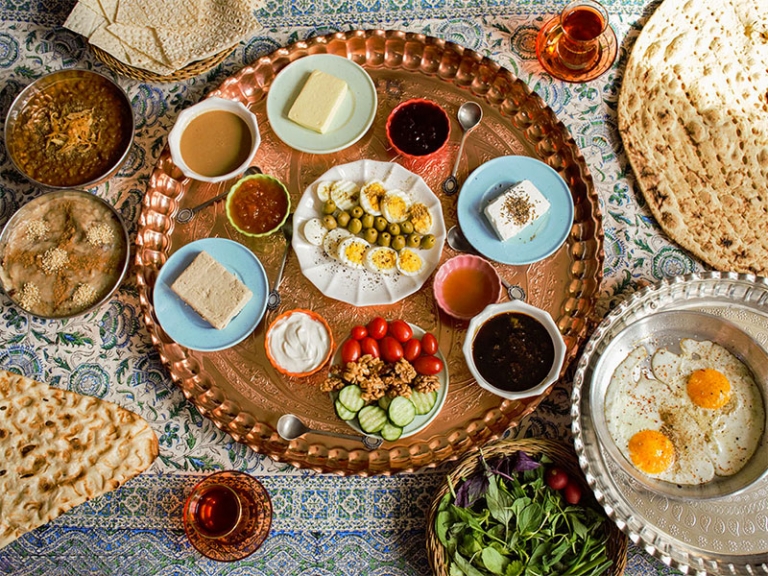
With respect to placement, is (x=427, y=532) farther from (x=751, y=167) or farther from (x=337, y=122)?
(x=751, y=167)

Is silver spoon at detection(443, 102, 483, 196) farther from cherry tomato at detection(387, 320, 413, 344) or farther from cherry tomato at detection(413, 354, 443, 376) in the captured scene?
cherry tomato at detection(413, 354, 443, 376)

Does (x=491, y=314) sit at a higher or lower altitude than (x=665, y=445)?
higher

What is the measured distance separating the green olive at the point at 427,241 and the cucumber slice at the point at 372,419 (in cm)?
86

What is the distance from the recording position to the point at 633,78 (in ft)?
11.1

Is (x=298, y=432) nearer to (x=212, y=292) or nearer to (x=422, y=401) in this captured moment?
(x=422, y=401)

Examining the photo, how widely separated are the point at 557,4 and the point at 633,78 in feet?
2.15

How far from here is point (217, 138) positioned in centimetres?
332

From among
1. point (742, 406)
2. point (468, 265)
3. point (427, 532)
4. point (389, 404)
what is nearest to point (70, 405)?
point (389, 404)

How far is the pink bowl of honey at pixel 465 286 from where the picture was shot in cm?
316

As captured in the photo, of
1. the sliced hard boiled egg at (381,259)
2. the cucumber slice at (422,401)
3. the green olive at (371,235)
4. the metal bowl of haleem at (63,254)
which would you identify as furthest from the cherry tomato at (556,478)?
Result: the metal bowl of haleem at (63,254)

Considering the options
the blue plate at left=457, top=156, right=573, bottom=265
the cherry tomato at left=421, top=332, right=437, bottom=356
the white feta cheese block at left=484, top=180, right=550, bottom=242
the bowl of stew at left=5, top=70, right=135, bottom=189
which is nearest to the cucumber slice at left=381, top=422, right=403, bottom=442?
the cherry tomato at left=421, top=332, right=437, bottom=356

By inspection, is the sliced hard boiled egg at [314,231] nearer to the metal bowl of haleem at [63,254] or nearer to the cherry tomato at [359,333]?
the cherry tomato at [359,333]

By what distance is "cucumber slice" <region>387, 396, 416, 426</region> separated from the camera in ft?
9.78

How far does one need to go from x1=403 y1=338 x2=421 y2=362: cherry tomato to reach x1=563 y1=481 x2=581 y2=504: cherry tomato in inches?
38.9
